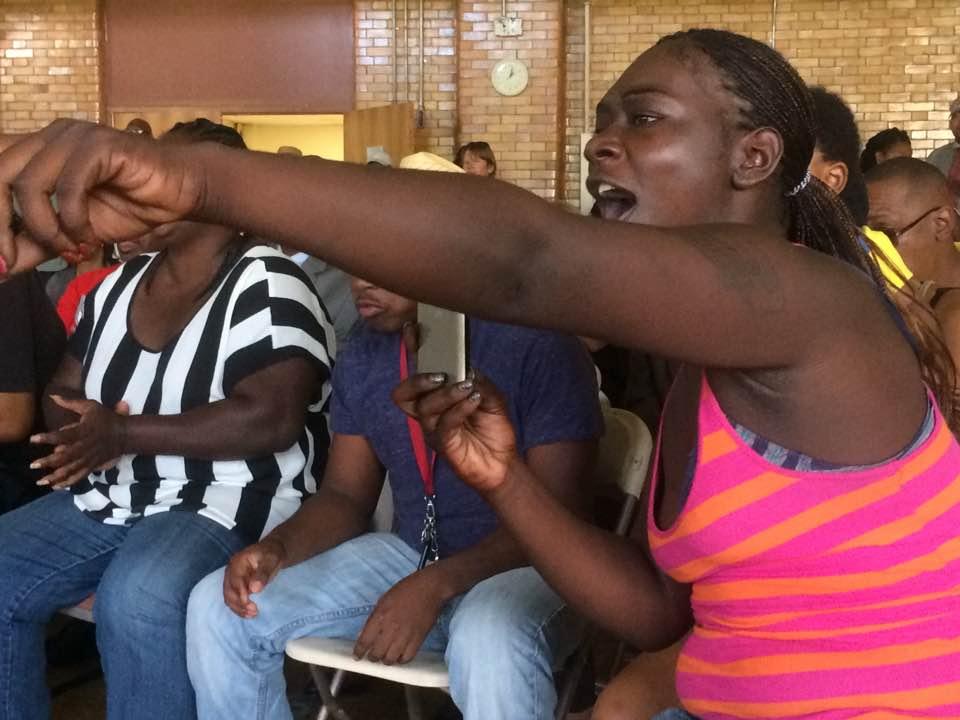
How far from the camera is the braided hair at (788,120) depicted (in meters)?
1.36

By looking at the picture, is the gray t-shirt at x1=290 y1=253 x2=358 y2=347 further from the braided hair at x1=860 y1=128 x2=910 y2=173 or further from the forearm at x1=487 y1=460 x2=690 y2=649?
the braided hair at x1=860 y1=128 x2=910 y2=173

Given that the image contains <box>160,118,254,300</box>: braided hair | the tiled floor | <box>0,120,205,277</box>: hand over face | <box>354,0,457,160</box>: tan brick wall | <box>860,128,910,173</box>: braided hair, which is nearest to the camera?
<box>0,120,205,277</box>: hand over face

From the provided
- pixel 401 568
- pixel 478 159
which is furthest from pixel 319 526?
pixel 478 159

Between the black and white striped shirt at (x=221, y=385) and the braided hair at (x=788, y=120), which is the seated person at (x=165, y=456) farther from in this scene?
the braided hair at (x=788, y=120)

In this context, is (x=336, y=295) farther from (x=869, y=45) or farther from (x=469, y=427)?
(x=869, y=45)

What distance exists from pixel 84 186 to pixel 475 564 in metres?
1.41

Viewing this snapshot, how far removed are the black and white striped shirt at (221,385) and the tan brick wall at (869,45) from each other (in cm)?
671

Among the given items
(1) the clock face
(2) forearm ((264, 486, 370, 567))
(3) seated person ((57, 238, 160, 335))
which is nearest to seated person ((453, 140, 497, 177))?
(1) the clock face

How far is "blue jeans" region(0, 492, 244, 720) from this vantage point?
7.20ft

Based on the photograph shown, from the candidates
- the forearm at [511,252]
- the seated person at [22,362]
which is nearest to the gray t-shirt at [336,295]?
the seated person at [22,362]

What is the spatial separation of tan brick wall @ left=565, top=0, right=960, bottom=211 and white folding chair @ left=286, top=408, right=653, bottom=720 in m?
6.82

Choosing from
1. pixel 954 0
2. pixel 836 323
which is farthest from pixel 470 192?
pixel 954 0

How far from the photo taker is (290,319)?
251 cm

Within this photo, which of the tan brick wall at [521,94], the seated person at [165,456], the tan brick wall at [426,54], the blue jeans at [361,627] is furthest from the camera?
the tan brick wall at [426,54]
